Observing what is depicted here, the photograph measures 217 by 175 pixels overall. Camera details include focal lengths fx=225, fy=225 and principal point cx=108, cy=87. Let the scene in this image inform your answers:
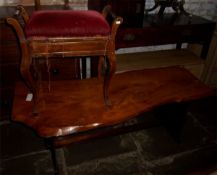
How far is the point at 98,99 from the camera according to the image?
179 centimetres

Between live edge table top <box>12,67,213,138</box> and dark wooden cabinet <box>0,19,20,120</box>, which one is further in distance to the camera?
dark wooden cabinet <box>0,19,20,120</box>

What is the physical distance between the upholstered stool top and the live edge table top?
534 mm

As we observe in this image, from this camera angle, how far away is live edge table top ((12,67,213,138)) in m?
1.53

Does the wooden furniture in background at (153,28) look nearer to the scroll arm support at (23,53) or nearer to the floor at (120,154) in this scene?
the floor at (120,154)

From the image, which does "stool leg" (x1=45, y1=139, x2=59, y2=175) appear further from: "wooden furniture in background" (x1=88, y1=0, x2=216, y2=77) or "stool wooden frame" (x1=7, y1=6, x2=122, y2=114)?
"wooden furniture in background" (x1=88, y1=0, x2=216, y2=77)

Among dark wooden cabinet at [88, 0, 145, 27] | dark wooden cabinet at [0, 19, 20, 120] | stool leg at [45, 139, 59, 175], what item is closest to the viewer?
stool leg at [45, 139, 59, 175]

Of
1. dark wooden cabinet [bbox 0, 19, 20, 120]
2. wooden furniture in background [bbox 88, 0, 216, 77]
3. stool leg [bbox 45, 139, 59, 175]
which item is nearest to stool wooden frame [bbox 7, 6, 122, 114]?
stool leg [bbox 45, 139, 59, 175]

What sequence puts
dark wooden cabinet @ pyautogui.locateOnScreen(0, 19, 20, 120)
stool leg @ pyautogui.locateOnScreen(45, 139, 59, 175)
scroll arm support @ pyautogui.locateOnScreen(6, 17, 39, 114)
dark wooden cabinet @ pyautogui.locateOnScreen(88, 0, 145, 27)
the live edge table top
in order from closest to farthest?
scroll arm support @ pyautogui.locateOnScreen(6, 17, 39, 114) < the live edge table top < stool leg @ pyautogui.locateOnScreen(45, 139, 59, 175) < dark wooden cabinet @ pyautogui.locateOnScreen(0, 19, 20, 120) < dark wooden cabinet @ pyautogui.locateOnScreen(88, 0, 145, 27)

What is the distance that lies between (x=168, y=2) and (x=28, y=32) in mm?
1897

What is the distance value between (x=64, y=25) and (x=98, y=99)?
2.09 ft

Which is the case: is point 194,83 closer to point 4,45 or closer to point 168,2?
point 168,2

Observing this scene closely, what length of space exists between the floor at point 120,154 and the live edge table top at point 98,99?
16.8 inches

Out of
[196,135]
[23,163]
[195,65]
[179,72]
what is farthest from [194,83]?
[23,163]

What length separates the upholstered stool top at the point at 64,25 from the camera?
4.63 feet
